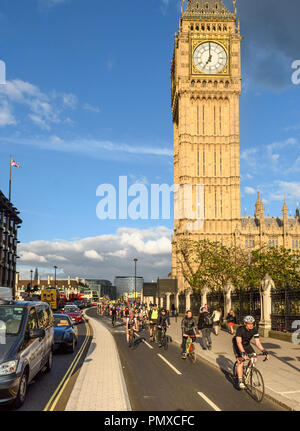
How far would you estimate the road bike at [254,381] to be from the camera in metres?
9.28

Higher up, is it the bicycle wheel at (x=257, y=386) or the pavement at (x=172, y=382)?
the bicycle wheel at (x=257, y=386)

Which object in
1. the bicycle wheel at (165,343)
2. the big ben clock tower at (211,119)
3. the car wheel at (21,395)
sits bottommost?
the bicycle wheel at (165,343)

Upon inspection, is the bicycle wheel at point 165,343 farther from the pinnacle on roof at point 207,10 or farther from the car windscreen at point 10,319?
the pinnacle on roof at point 207,10

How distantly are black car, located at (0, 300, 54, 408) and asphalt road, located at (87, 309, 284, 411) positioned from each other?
224 cm

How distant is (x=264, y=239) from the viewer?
88312mm

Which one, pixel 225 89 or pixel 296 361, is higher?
pixel 225 89

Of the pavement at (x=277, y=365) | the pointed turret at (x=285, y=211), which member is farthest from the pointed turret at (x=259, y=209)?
the pavement at (x=277, y=365)

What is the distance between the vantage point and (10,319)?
1050cm

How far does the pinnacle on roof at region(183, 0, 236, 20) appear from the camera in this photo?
293 feet

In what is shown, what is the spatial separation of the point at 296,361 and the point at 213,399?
21.6 ft

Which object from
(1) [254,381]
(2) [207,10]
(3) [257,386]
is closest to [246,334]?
(1) [254,381]

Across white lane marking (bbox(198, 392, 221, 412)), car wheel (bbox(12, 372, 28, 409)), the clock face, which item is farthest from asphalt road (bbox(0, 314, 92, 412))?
the clock face
